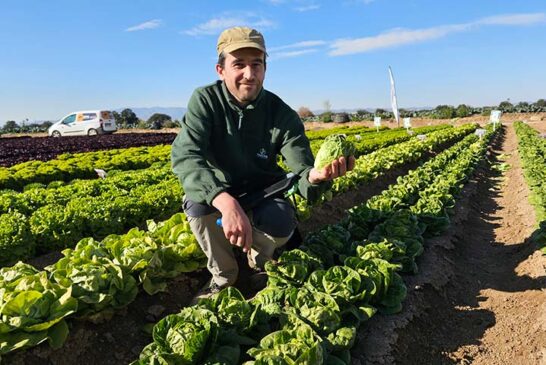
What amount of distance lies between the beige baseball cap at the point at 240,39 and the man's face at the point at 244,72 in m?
0.06

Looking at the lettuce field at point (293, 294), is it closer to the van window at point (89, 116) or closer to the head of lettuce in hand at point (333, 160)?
the head of lettuce in hand at point (333, 160)

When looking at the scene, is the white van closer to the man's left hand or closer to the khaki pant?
the khaki pant

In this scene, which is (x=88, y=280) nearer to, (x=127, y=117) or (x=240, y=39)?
(x=240, y=39)

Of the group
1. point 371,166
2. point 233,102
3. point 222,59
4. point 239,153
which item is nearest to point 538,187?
point 371,166

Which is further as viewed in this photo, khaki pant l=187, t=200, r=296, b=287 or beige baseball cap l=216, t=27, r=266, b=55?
khaki pant l=187, t=200, r=296, b=287

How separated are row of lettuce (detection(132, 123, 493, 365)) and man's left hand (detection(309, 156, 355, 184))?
0.73 metres

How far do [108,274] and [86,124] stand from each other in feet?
116

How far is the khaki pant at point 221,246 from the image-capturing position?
374 cm

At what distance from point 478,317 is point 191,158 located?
3.06 m

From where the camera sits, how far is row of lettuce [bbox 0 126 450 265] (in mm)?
6090

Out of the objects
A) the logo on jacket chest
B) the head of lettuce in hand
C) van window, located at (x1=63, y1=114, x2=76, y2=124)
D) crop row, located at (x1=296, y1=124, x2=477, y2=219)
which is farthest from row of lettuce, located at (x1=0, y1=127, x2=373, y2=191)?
van window, located at (x1=63, y1=114, x2=76, y2=124)

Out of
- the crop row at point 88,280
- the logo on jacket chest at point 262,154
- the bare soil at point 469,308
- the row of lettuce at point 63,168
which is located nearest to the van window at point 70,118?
the row of lettuce at point 63,168

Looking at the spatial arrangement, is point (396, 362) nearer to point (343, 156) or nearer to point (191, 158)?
point (343, 156)

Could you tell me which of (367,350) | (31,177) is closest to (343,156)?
(367,350)
